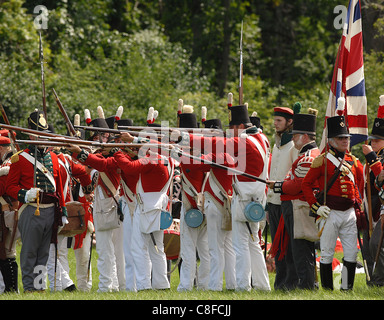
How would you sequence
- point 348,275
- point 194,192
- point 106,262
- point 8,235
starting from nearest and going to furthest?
point 348,275, point 194,192, point 106,262, point 8,235

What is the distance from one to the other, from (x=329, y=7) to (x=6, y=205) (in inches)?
757

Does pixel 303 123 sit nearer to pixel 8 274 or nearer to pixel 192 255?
pixel 192 255

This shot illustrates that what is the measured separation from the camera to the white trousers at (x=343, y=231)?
9.84 meters

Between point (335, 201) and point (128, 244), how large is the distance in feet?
9.71

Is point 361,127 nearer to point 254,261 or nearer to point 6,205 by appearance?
point 254,261

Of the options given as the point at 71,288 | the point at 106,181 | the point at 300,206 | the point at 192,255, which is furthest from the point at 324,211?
the point at 71,288

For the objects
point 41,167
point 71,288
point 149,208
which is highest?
point 41,167

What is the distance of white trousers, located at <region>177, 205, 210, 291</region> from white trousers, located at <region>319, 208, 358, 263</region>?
1964 mm

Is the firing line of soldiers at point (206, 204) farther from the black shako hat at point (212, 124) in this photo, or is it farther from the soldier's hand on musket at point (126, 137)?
the black shako hat at point (212, 124)

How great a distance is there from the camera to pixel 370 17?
883 inches

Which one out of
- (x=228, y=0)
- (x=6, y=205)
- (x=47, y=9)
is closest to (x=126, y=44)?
(x=47, y=9)

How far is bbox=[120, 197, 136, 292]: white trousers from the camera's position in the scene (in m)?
11.3

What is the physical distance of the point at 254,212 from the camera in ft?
34.1

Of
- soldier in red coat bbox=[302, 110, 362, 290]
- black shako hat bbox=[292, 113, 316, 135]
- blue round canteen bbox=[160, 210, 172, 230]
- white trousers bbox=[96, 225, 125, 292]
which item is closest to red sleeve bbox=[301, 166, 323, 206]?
soldier in red coat bbox=[302, 110, 362, 290]
